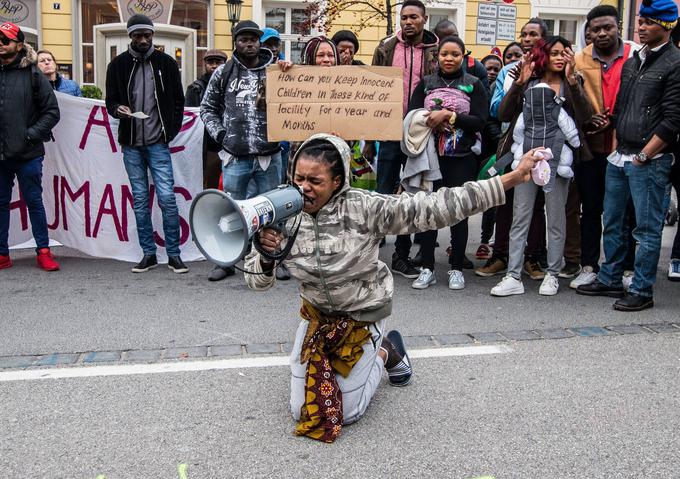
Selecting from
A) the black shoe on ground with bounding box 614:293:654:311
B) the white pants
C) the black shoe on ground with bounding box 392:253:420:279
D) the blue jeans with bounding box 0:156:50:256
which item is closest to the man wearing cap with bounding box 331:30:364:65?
the black shoe on ground with bounding box 392:253:420:279

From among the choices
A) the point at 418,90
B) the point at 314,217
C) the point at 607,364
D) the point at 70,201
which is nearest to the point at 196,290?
the point at 70,201

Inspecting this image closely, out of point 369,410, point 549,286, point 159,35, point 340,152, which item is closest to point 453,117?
point 549,286

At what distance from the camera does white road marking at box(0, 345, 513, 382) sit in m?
3.96

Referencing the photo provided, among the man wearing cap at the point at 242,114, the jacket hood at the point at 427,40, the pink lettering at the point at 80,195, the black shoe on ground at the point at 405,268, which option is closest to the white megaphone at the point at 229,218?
the man wearing cap at the point at 242,114

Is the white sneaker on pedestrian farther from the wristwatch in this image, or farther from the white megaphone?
the white megaphone

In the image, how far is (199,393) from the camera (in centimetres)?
372

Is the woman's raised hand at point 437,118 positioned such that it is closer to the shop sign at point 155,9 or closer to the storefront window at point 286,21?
the storefront window at point 286,21

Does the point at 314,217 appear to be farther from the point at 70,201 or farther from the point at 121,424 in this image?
the point at 70,201

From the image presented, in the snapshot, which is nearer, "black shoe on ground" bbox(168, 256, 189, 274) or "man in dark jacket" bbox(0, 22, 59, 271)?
"man in dark jacket" bbox(0, 22, 59, 271)

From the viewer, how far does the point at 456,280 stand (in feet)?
19.6

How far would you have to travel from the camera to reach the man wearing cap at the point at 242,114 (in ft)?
19.3

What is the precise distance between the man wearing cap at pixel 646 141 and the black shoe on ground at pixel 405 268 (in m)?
1.60

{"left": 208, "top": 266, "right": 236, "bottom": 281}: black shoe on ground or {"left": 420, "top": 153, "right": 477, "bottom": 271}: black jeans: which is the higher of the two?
{"left": 420, "top": 153, "right": 477, "bottom": 271}: black jeans

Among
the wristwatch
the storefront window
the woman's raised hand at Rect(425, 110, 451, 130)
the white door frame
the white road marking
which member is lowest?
the white road marking
